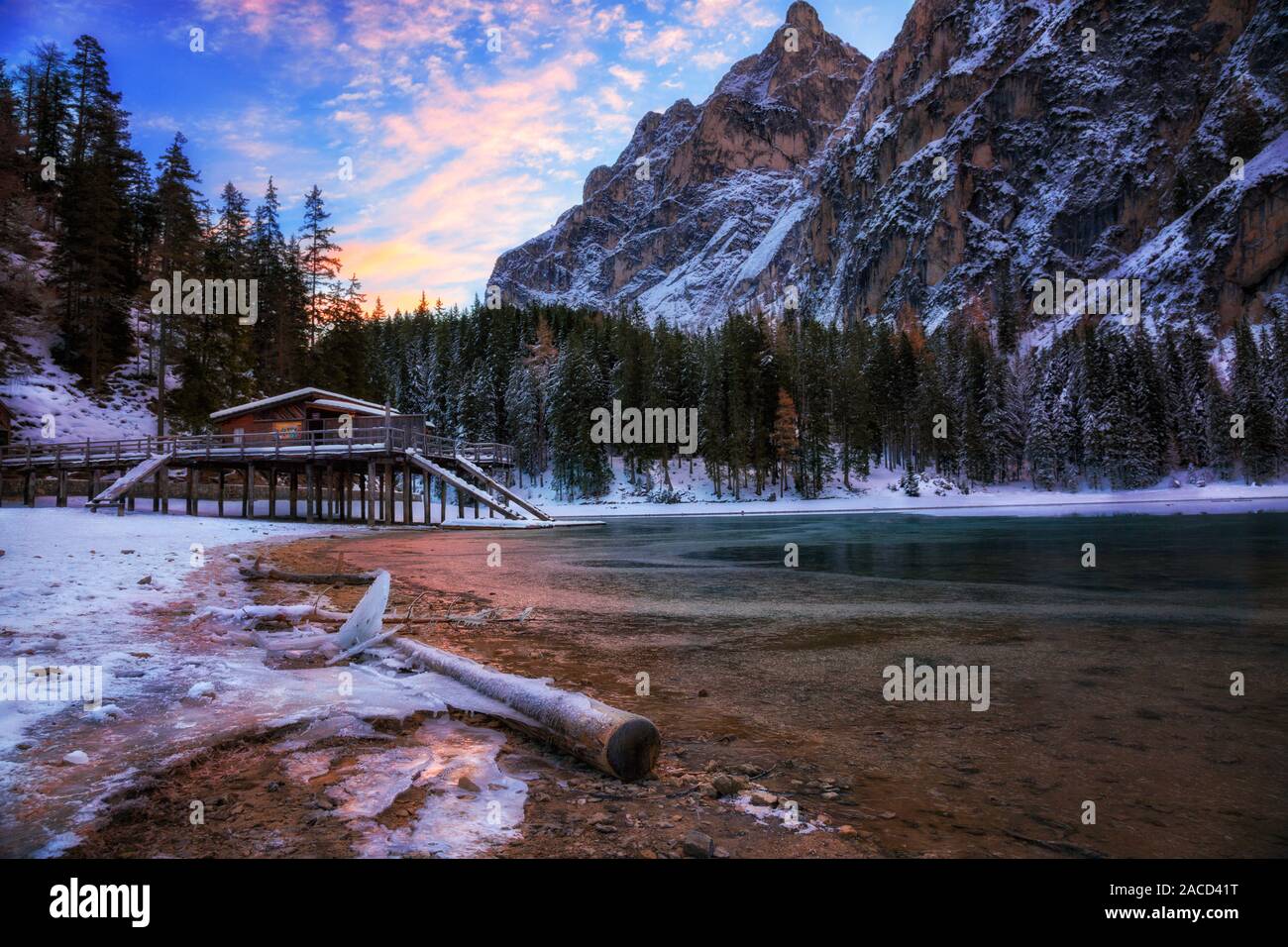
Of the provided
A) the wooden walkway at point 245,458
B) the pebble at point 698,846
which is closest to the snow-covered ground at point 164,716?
the pebble at point 698,846

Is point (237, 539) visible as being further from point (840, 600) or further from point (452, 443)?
point (840, 600)

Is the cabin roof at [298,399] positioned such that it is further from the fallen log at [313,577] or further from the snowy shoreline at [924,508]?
the fallen log at [313,577]

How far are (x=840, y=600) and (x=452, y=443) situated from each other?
2951cm

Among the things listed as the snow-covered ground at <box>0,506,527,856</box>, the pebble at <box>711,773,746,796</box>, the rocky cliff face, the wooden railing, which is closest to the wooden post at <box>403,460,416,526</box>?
the wooden railing

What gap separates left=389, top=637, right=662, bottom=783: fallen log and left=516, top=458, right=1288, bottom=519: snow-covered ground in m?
46.9

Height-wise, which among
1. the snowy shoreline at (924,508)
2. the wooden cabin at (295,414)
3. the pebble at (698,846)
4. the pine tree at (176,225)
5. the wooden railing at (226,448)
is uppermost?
the pine tree at (176,225)

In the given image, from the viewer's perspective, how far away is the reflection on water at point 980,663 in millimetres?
4242

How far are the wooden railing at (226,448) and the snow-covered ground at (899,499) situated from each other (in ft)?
63.9

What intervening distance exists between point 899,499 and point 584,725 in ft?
214

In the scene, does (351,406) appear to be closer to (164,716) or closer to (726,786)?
(164,716)

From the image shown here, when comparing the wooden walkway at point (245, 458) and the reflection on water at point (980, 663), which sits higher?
the wooden walkway at point (245, 458)

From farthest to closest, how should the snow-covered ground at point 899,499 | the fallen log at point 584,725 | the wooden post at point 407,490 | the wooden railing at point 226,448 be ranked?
the snow-covered ground at point 899,499 < the wooden post at point 407,490 < the wooden railing at point 226,448 < the fallen log at point 584,725

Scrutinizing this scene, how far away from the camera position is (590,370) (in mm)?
69875
